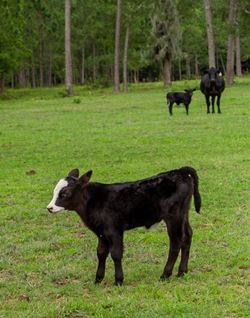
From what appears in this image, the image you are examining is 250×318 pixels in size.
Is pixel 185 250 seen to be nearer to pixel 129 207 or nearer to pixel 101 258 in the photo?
pixel 129 207

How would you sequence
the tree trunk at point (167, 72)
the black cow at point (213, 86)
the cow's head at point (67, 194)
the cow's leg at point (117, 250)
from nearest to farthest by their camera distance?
the cow's leg at point (117, 250) → the cow's head at point (67, 194) → the black cow at point (213, 86) → the tree trunk at point (167, 72)

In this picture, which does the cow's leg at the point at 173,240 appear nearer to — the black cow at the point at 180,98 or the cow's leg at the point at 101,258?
the cow's leg at the point at 101,258

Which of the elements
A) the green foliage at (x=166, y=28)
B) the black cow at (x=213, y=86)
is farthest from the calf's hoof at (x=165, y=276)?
the green foliage at (x=166, y=28)

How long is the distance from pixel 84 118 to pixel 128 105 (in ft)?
22.1

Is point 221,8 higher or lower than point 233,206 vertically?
higher

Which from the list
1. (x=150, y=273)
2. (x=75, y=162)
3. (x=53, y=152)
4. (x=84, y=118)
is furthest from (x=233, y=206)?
(x=84, y=118)

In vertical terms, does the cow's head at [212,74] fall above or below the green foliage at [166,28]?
below

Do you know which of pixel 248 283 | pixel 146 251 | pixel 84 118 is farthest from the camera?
pixel 84 118

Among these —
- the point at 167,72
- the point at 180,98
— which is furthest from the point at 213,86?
the point at 167,72

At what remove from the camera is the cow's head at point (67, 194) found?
249 inches

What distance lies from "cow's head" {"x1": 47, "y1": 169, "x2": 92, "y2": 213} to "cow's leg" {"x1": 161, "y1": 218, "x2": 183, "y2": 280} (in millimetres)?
993

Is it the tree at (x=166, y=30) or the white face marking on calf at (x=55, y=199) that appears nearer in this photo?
the white face marking on calf at (x=55, y=199)

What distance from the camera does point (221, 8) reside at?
49719mm

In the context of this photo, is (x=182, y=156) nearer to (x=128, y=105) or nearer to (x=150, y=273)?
(x=150, y=273)
